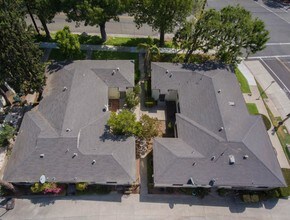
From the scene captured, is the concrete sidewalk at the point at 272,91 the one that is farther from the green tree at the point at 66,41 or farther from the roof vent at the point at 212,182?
the green tree at the point at 66,41

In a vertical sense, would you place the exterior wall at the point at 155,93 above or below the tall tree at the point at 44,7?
below

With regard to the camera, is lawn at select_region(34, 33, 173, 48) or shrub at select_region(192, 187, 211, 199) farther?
lawn at select_region(34, 33, 173, 48)

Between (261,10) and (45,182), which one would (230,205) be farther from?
(261,10)

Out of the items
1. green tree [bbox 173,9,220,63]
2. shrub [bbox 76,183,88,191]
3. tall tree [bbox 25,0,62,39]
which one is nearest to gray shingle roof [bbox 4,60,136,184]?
shrub [bbox 76,183,88,191]

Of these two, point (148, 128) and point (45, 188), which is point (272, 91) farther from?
point (45, 188)

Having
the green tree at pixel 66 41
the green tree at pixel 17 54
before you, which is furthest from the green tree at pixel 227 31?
the green tree at pixel 17 54

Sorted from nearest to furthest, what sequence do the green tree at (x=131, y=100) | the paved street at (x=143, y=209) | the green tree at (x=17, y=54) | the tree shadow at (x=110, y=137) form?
the paved street at (x=143, y=209), the green tree at (x=17, y=54), the tree shadow at (x=110, y=137), the green tree at (x=131, y=100)

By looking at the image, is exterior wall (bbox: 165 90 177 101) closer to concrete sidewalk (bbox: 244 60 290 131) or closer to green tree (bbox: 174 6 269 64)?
green tree (bbox: 174 6 269 64)
